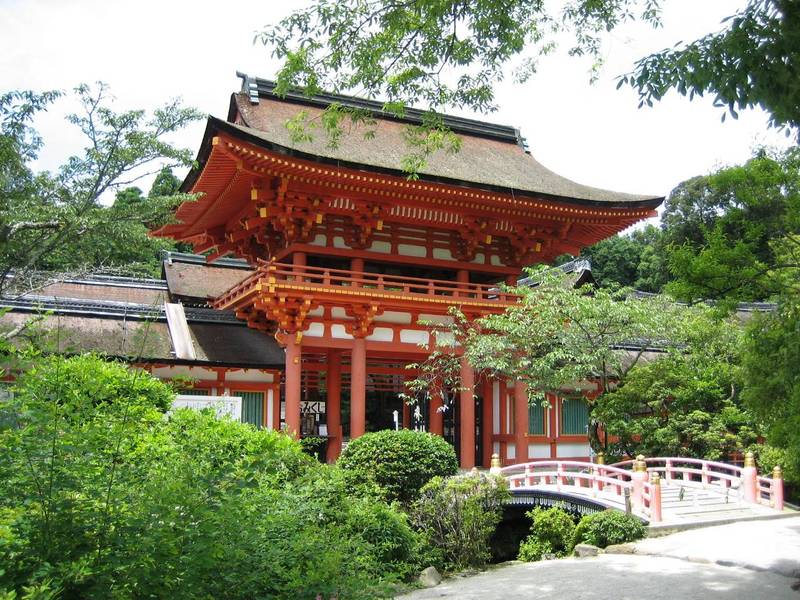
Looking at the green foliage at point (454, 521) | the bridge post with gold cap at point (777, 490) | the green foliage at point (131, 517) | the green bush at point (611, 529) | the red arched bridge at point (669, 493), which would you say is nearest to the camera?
the green foliage at point (131, 517)

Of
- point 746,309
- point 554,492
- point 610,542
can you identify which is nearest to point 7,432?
point 610,542

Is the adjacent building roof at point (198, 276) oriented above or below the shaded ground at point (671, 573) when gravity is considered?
above

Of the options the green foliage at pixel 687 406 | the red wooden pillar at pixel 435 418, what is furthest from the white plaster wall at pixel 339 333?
the green foliage at pixel 687 406

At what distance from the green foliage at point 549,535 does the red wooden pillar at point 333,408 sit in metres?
6.57

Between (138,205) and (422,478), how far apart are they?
8.18m

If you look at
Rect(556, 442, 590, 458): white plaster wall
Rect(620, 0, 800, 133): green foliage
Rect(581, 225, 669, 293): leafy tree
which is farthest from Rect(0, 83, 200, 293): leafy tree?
Rect(581, 225, 669, 293): leafy tree

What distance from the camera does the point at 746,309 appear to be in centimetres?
3209

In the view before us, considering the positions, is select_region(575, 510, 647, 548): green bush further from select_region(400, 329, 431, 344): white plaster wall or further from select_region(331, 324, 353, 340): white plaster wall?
select_region(331, 324, 353, 340): white plaster wall

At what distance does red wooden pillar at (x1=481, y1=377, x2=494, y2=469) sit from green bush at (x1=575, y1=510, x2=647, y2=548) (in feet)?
28.3

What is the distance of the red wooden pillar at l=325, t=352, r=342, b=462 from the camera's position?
19.7 m

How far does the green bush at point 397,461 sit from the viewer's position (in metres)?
14.5

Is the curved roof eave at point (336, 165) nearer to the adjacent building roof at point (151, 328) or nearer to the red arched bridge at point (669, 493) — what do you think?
the adjacent building roof at point (151, 328)

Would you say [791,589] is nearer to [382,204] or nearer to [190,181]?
[382,204]

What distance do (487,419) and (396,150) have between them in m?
8.13
